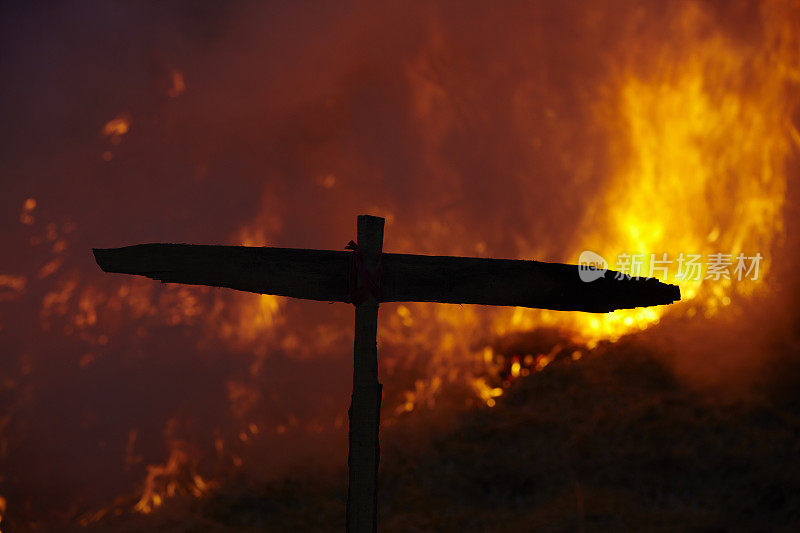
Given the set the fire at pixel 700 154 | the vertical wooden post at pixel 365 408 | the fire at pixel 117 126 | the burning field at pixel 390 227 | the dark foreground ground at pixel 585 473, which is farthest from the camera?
the fire at pixel 700 154

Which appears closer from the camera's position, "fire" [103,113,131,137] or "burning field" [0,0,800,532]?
"burning field" [0,0,800,532]

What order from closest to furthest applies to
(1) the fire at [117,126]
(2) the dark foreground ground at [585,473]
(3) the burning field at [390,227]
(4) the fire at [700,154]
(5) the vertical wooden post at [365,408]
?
1. (5) the vertical wooden post at [365,408]
2. (2) the dark foreground ground at [585,473]
3. (3) the burning field at [390,227]
4. (1) the fire at [117,126]
5. (4) the fire at [700,154]

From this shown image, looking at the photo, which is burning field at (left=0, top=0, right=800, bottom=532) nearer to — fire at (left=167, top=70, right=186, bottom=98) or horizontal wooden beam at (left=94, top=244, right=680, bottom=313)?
fire at (left=167, top=70, right=186, bottom=98)

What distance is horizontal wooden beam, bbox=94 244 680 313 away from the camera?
3391mm

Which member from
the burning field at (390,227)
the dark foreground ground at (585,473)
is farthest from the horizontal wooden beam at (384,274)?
the burning field at (390,227)

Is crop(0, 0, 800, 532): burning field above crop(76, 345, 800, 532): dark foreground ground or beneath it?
above

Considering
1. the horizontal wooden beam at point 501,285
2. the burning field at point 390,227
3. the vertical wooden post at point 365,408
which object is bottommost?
the vertical wooden post at point 365,408

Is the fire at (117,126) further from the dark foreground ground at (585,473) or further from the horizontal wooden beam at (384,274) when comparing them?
the horizontal wooden beam at (384,274)

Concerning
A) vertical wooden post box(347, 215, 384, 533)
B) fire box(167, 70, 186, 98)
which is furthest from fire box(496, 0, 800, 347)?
vertical wooden post box(347, 215, 384, 533)

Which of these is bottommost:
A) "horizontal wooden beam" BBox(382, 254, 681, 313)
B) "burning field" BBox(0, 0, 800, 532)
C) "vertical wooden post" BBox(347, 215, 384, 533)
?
"vertical wooden post" BBox(347, 215, 384, 533)

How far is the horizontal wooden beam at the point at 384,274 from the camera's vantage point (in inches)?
133

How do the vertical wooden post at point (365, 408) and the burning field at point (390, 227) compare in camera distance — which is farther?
the burning field at point (390, 227)

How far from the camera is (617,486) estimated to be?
676cm

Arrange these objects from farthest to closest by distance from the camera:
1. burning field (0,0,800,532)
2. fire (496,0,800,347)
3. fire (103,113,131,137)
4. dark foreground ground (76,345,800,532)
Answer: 1. fire (496,0,800,347)
2. fire (103,113,131,137)
3. burning field (0,0,800,532)
4. dark foreground ground (76,345,800,532)
